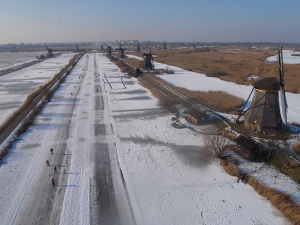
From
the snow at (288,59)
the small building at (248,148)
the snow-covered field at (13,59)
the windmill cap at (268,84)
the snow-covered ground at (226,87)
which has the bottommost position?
the small building at (248,148)

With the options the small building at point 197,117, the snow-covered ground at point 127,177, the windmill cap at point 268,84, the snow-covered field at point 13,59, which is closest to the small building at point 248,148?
the snow-covered ground at point 127,177

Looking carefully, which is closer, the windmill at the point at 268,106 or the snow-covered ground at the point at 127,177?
the snow-covered ground at the point at 127,177

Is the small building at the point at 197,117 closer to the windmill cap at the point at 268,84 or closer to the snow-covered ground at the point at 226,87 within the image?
the windmill cap at the point at 268,84

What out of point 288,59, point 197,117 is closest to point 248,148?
point 197,117

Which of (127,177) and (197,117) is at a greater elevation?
(197,117)

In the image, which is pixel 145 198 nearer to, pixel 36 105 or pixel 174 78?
pixel 36 105

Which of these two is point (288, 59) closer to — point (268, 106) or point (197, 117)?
point (197, 117)
